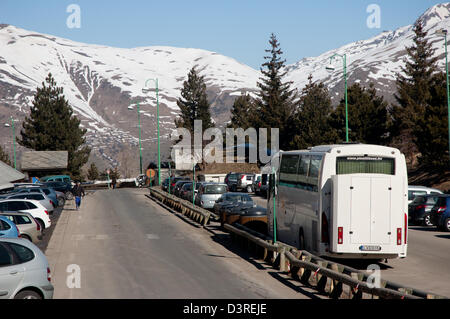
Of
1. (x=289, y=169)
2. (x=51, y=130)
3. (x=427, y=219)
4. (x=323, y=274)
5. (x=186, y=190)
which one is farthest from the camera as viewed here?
(x=51, y=130)

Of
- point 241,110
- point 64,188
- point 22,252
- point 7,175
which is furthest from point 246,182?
point 241,110

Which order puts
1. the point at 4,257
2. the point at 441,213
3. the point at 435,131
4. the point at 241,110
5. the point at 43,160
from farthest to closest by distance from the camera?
the point at 241,110, the point at 43,160, the point at 435,131, the point at 441,213, the point at 4,257

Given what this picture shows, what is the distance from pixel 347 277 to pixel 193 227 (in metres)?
16.7

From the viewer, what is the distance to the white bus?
621 inches

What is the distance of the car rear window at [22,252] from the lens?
1098 cm

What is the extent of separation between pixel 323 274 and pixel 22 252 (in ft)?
21.8

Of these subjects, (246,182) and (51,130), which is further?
(51,130)

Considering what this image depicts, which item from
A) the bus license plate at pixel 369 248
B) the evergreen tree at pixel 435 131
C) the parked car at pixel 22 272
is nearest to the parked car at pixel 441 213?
the bus license plate at pixel 369 248

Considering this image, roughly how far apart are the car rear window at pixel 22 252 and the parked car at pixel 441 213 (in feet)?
64.5

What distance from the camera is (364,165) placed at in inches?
643

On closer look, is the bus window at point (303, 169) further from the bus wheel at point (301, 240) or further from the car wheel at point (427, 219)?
the car wheel at point (427, 219)

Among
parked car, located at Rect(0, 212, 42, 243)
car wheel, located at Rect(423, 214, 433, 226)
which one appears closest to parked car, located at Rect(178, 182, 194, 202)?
car wheel, located at Rect(423, 214, 433, 226)

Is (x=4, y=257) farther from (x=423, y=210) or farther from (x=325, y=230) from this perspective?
(x=423, y=210)
